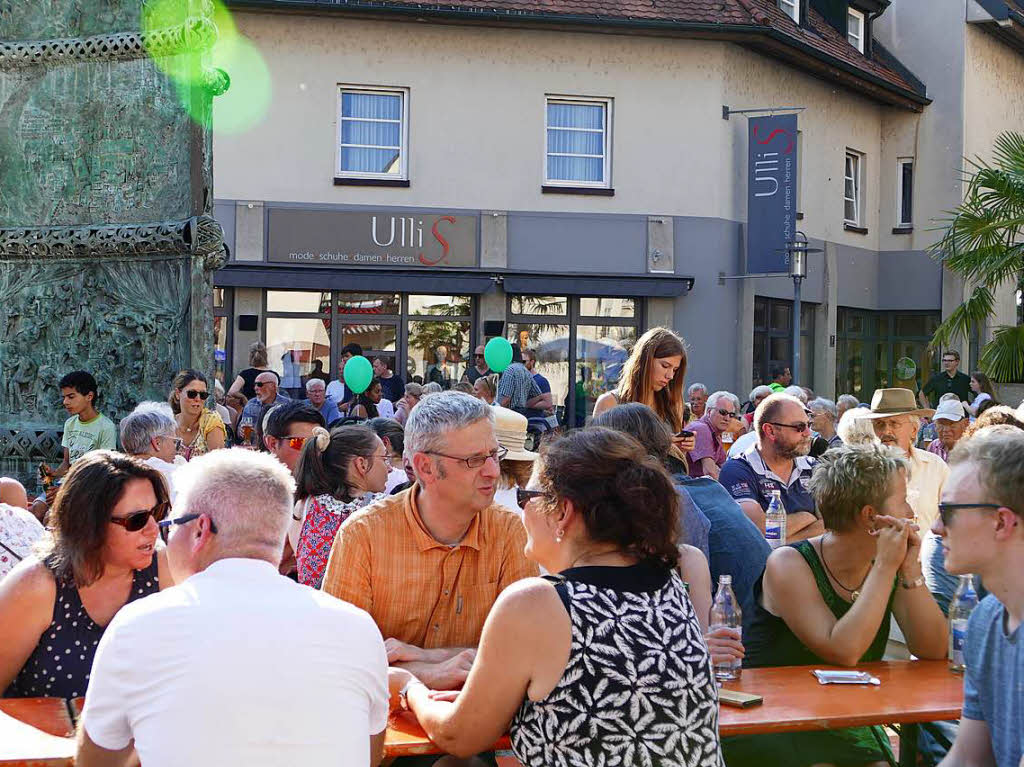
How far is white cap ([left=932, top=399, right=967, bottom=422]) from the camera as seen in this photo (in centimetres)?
1068

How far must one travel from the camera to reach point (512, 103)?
21141 mm

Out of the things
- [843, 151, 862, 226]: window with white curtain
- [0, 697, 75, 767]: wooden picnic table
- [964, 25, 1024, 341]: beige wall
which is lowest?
[0, 697, 75, 767]: wooden picnic table

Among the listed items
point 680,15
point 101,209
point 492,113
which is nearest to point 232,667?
point 101,209

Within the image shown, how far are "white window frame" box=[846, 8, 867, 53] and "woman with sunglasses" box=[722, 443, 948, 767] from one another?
22.9 meters

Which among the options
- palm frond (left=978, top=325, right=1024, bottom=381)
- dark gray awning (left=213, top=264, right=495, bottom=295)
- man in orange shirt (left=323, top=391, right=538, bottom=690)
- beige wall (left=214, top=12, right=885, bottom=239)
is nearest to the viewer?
man in orange shirt (left=323, top=391, right=538, bottom=690)

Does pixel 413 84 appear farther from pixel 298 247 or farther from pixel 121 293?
pixel 121 293

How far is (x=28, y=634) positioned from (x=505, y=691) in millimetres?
1589

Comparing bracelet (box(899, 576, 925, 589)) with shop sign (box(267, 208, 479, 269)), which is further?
shop sign (box(267, 208, 479, 269))

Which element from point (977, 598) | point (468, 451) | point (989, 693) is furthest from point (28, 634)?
point (977, 598)

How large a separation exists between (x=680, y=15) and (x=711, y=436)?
12.6m

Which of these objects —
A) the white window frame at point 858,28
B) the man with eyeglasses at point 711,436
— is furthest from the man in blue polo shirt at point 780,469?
the white window frame at point 858,28

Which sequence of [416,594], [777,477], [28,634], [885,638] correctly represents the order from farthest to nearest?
[777,477]
[885,638]
[416,594]
[28,634]

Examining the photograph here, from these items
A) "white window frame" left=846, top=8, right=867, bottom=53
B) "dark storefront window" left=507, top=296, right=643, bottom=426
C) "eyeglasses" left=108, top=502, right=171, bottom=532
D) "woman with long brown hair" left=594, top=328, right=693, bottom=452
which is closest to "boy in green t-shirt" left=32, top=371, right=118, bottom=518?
"woman with long brown hair" left=594, top=328, right=693, bottom=452

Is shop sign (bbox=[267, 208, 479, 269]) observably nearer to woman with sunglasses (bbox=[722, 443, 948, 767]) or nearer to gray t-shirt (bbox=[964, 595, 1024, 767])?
woman with sunglasses (bbox=[722, 443, 948, 767])
